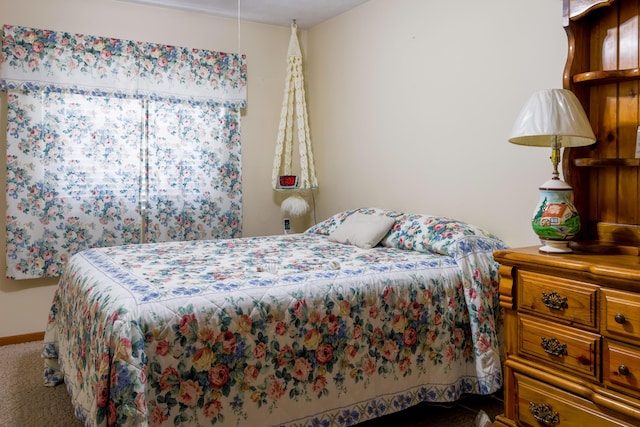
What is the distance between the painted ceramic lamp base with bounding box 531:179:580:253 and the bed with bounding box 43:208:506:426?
0.54m

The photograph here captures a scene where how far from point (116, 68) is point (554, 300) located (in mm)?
3376

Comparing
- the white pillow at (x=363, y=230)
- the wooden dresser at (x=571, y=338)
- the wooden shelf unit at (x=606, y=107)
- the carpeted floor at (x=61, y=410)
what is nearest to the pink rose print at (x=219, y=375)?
the carpeted floor at (x=61, y=410)

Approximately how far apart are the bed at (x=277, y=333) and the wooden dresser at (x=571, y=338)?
0.39 metres

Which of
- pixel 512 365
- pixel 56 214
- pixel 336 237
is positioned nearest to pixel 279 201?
pixel 336 237

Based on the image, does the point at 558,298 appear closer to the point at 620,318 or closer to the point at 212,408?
the point at 620,318

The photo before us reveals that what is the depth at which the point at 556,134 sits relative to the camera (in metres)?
1.90

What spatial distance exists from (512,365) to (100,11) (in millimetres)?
3642

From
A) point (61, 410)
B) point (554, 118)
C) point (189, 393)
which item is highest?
point (554, 118)

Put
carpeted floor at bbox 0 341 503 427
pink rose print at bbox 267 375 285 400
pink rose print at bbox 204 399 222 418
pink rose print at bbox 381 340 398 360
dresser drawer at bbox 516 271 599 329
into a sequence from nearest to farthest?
1. dresser drawer at bbox 516 271 599 329
2. pink rose print at bbox 204 399 222 418
3. pink rose print at bbox 267 375 285 400
4. pink rose print at bbox 381 340 398 360
5. carpeted floor at bbox 0 341 503 427

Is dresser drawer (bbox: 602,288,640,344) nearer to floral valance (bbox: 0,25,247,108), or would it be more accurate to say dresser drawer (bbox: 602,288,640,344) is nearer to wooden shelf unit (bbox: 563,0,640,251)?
wooden shelf unit (bbox: 563,0,640,251)

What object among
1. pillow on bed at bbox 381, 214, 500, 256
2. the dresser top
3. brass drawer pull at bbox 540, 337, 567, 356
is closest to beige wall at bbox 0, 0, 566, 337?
pillow on bed at bbox 381, 214, 500, 256

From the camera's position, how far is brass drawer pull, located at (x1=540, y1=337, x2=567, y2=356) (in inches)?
71.4

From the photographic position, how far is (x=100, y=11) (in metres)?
3.81

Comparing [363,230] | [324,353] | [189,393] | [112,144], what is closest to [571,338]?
[324,353]
